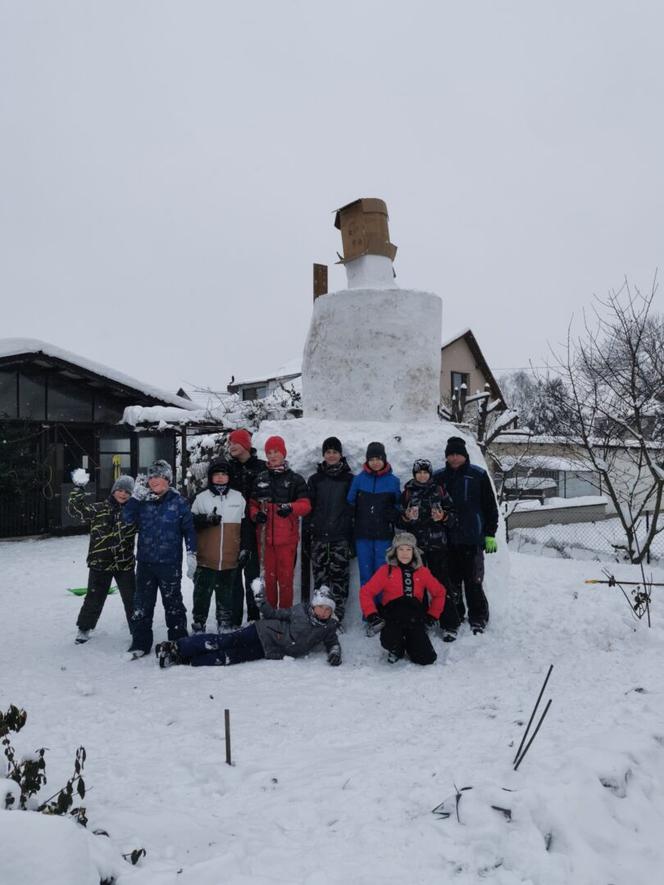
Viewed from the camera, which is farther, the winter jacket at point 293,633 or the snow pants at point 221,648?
the winter jacket at point 293,633

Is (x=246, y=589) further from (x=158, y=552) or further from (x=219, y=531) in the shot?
(x=158, y=552)

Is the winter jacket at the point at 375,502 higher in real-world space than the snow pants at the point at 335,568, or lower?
higher

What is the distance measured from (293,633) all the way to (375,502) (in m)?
1.24

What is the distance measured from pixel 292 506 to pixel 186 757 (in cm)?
220

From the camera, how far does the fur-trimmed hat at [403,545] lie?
4789 mm

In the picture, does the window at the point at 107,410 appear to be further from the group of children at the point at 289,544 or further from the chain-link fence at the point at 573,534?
the group of children at the point at 289,544

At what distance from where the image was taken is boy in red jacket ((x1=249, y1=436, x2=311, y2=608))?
5.13 meters

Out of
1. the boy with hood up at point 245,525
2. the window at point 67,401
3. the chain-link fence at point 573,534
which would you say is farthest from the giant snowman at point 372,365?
the window at point 67,401

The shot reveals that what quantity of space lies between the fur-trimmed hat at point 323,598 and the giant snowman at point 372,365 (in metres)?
1.21

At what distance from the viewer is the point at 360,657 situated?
4.87 m

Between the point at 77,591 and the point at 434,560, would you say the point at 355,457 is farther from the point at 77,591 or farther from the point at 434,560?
the point at 77,591

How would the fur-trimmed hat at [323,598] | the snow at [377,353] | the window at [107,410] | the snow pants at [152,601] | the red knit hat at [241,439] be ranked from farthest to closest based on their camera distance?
the window at [107,410] < the snow at [377,353] < the red knit hat at [241,439] < the snow pants at [152,601] < the fur-trimmed hat at [323,598]

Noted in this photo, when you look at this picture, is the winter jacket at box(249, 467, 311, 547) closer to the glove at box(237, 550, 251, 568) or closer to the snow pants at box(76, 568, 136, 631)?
the glove at box(237, 550, 251, 568)


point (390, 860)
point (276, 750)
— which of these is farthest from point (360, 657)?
point (390, 860)
